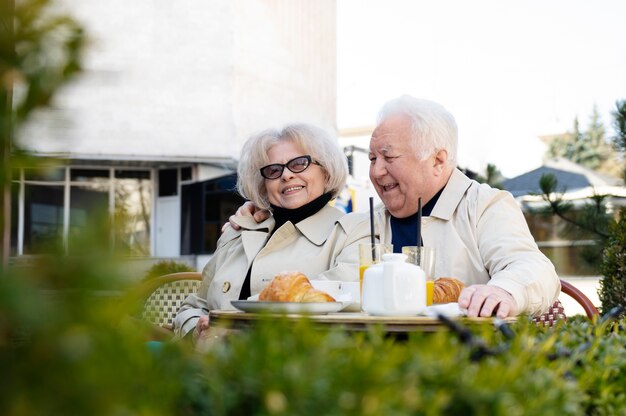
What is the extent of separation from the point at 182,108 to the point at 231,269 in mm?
15016

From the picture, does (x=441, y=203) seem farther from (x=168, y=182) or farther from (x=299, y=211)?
(x=168, y=182)

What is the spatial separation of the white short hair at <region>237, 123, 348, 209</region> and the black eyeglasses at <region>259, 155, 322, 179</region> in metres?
0.05

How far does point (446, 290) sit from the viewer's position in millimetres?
2557

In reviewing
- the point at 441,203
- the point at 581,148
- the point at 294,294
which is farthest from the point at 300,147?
the point at 581,148

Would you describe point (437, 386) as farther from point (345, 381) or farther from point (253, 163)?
point (253, 163)

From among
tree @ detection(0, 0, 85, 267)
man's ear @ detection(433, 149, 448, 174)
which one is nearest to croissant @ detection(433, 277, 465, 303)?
man's ear @ detection(433, 149, 448, 174)

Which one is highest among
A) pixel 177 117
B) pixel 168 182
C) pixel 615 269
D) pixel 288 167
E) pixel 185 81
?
pixel 185 81

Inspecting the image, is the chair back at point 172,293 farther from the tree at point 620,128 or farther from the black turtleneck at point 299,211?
the tree at point 620,128

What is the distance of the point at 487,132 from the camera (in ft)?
125

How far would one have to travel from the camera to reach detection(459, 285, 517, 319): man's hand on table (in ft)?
6.93

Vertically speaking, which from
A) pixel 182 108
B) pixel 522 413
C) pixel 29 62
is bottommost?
pixel 522 413

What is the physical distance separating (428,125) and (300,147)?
2.03 feet

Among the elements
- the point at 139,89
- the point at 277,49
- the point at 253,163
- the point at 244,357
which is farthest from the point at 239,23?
the point at 244,357

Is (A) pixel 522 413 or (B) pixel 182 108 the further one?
(B) pixel 182 108
